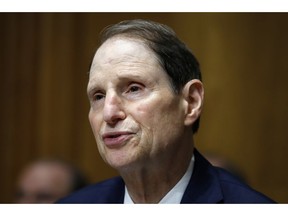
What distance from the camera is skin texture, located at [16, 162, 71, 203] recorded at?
6.96ft

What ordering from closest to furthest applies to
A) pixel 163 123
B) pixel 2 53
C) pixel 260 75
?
pixel 163 123
pixel 260 75
pixel 2 53

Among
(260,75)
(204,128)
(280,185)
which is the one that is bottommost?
(280,185)

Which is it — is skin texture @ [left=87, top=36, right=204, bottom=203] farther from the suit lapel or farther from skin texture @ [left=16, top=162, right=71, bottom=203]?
skin texture @ [left=16, top=162, right=71, bottom=203]

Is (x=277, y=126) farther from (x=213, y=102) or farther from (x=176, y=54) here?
(x=176, y=54)

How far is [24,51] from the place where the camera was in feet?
9.14

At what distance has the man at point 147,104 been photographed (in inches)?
39.2

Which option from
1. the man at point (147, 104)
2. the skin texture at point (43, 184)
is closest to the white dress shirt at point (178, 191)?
the man at point (147, 104)

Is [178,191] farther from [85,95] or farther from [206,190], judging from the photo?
[85,95]

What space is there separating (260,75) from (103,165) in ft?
2.40

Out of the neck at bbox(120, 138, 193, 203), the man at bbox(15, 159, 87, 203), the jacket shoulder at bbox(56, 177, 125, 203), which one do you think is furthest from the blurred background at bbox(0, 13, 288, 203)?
the neck at bbox(120, 138, 193, 203)

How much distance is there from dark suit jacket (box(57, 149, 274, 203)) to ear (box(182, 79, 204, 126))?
0.13 meters

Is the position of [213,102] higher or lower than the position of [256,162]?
higher

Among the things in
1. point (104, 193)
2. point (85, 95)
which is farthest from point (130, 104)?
point (85, 95)
